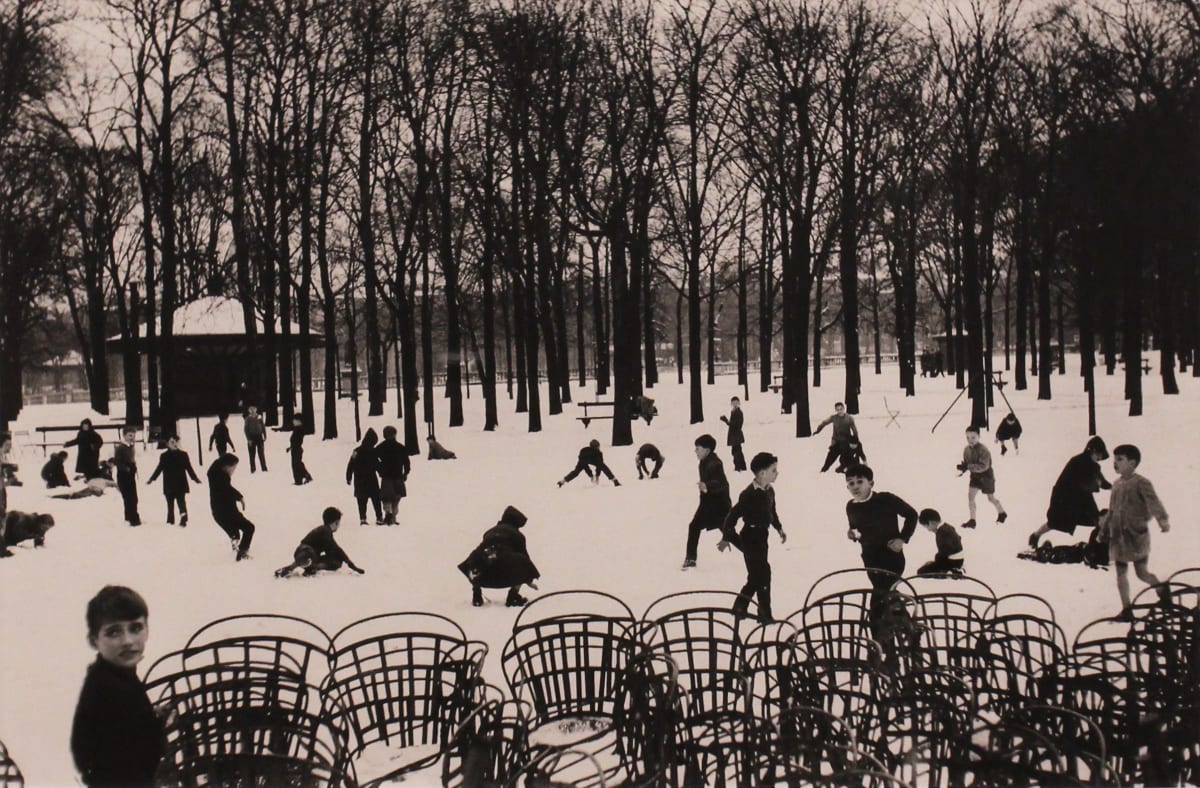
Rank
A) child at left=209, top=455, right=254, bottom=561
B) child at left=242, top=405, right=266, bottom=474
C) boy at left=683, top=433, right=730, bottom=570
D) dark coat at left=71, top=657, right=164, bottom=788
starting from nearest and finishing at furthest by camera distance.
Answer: dark coat at left=71, top=657, right=164, bottom=788, boy at left=683, top=433, right=730, bottom=570, child at left=209, top=455, right=254, bottom=561, child at left=242, top=405, right=266, bottom=474

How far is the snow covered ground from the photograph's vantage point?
1009 centimetres

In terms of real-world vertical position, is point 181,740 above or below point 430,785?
above

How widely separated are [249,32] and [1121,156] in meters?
19.8

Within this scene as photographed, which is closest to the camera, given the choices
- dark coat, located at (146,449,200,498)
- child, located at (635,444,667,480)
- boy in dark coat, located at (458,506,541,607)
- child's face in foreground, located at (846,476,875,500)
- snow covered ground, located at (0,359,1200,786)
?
child's face in foreground, located at (846,476,875,500)

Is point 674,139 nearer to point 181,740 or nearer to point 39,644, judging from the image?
point 39,644

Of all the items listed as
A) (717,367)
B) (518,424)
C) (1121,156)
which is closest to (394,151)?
(518,424)

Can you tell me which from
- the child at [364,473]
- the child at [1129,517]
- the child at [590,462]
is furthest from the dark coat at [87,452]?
the child at [1129,517]

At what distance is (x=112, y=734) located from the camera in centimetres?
380

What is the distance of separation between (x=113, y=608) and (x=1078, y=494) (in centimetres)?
1081

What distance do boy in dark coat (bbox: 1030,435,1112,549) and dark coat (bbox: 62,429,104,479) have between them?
16.9m

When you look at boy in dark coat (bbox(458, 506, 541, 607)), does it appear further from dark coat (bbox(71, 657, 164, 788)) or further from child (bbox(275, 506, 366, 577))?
dark coat (bbox(71, 657, 164, 788))

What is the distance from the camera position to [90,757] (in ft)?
12.4

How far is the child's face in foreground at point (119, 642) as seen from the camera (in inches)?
153

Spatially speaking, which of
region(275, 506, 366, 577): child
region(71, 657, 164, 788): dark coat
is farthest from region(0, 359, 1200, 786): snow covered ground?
region(71, 657, 164, 788): dark coat
